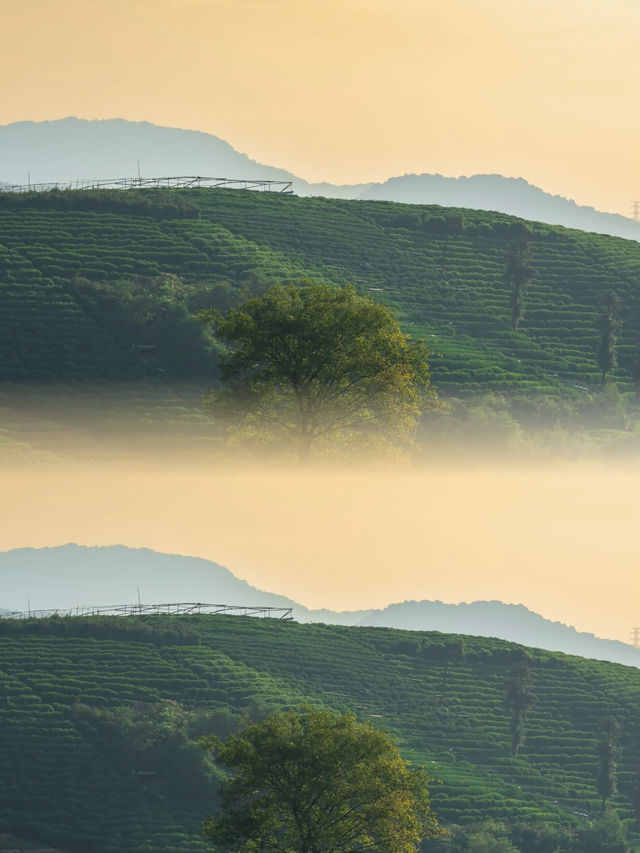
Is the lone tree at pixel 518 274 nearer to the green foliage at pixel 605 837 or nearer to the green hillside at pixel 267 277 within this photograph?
the green hillside at pixel 267 277

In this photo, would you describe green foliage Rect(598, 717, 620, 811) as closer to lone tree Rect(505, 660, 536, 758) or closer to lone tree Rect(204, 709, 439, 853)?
lone tree Rect(505, 660, 536, 758)

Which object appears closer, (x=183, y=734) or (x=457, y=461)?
(x=457, y=461)

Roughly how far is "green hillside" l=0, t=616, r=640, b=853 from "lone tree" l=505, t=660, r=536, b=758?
2.70ft

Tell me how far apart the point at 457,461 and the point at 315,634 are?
129 feet

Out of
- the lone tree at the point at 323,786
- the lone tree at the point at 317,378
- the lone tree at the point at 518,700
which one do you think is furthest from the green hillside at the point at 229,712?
the lone tree at the point at 317,378

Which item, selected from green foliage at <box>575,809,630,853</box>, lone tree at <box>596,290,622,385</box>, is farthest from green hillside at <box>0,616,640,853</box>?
lone tree at <box>596,290,622,385</box>

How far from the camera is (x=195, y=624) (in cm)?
10456

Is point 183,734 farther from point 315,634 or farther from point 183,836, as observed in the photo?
point 315,634

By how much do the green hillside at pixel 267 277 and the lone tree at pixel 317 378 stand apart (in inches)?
1260

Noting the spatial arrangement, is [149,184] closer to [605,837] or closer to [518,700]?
[518,700]

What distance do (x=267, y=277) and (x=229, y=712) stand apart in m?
39.3

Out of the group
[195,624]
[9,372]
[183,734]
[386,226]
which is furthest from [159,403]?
[386,226]

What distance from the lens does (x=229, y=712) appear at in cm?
8581

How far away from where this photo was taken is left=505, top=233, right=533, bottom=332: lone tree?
116125 millimetres
